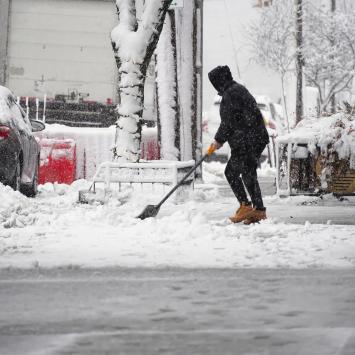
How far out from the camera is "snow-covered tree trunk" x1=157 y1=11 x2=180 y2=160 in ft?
58.0

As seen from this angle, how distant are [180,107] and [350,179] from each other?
4.68m

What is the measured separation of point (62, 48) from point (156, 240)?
18195mm

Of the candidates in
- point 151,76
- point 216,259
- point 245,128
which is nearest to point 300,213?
point 245,128

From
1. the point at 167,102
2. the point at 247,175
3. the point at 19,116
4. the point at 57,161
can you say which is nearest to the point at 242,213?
the point at 247,175

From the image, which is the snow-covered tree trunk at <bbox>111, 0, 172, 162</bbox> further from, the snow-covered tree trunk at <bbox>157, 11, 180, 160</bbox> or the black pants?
the black pants

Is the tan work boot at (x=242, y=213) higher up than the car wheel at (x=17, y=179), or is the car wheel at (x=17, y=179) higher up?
the car wheel at (x=17, y=179)

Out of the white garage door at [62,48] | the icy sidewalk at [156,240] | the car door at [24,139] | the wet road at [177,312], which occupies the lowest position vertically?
the wet road at [177,312]

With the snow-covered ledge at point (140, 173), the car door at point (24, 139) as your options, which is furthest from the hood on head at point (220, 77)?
the snow-covered ledge at point (140, 173)

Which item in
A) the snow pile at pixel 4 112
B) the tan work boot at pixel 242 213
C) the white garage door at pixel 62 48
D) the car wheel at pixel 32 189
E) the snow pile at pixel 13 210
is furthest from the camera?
the white garage door at pixel 62 48

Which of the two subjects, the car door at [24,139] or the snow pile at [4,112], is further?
the car door at [24,139]

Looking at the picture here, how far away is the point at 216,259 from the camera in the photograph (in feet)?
25.6

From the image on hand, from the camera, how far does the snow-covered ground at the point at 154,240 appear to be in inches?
304

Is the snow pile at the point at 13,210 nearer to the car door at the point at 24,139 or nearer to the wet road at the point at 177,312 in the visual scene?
the car door at the point at 24,139

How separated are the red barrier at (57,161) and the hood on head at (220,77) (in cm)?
738
